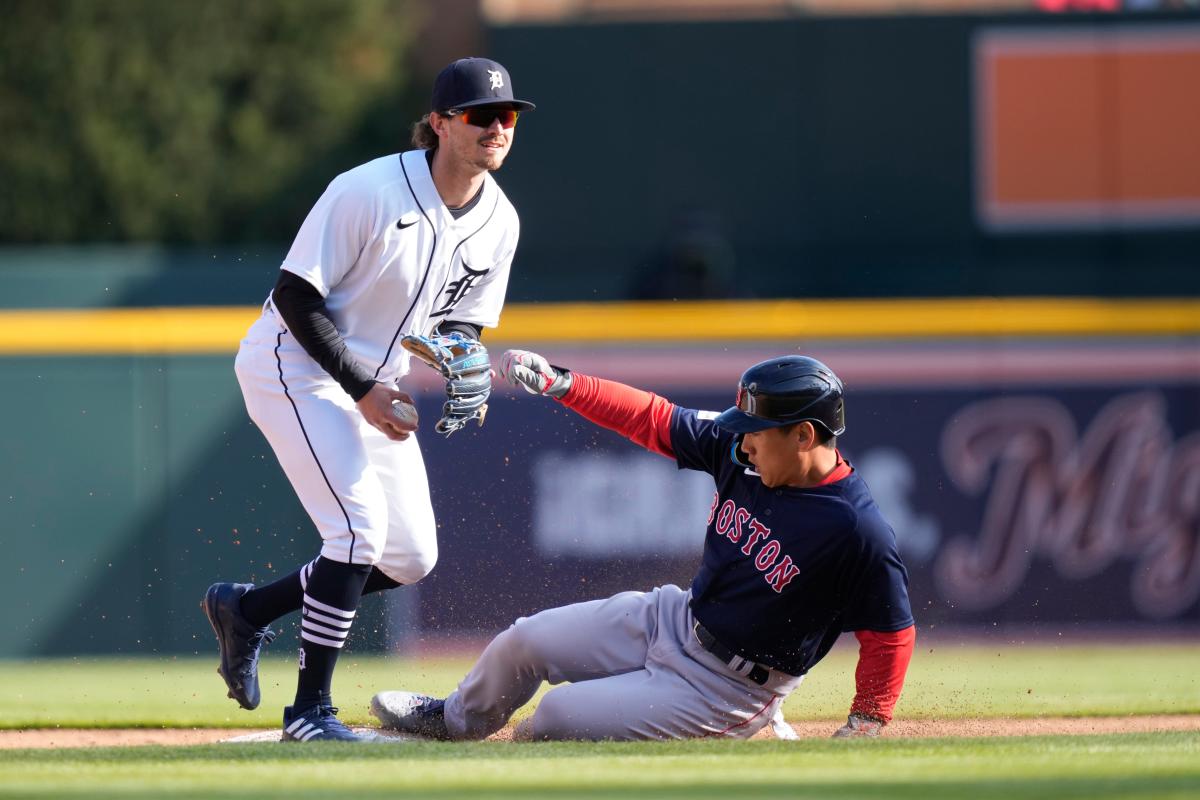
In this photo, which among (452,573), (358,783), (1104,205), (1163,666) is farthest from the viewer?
(1104,205)

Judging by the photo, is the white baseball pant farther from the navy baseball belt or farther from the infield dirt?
the navy baseball belt

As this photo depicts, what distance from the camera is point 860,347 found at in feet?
24.0

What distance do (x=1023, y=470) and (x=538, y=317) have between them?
222 cm

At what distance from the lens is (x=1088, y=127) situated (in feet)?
35.3

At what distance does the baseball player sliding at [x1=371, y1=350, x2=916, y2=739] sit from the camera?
4203 millimetres

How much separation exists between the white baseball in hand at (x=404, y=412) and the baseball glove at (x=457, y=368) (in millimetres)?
79

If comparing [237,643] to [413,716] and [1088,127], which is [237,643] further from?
[1088,127]

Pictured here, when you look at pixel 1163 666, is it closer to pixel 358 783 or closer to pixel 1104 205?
pixel 358 783

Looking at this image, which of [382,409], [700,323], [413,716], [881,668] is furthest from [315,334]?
[700,323]

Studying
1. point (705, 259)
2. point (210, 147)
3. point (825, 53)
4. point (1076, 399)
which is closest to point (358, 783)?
point (1076, 399)

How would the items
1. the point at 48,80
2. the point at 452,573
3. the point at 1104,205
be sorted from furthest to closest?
the point at 48,80, the point at 1104,205, the point at 452,573

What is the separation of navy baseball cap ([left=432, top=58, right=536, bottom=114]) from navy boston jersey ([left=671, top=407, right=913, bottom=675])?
46.3 inches

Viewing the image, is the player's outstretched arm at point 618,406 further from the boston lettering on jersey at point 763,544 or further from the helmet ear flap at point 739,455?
the boston lettering on jersey at point 763,544

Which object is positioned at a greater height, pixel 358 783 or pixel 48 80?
pixel 48 80
